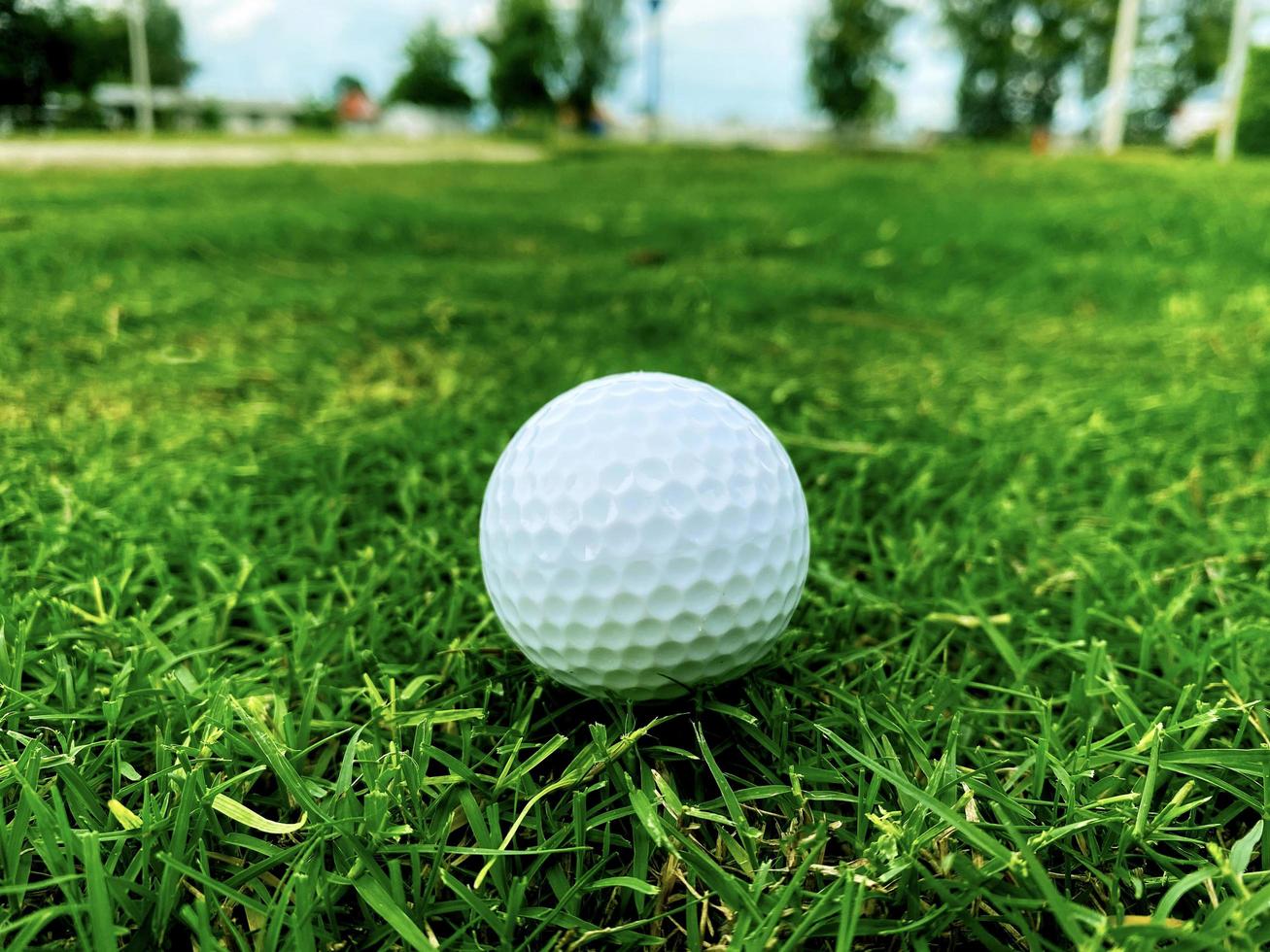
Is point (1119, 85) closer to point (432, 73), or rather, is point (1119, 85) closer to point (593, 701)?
point (593, 701)

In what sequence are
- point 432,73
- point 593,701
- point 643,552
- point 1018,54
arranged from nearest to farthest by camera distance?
1. point 643,552
2. point 593,701
3. point 1018,54
4. point 432,73

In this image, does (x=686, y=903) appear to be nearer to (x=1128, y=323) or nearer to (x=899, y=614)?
(x=899, y=614)

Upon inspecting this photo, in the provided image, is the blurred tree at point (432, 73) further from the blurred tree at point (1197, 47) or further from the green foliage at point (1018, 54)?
the blurred tree at point (1197, 47)

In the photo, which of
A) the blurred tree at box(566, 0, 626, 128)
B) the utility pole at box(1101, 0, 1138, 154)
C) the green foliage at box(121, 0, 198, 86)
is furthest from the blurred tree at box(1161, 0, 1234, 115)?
the green foliage at box(121, 0, 198, 86)

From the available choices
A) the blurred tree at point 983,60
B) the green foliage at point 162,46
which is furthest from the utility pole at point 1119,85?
the green foliage at point 162,46

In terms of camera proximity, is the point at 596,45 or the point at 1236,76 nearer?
the point at 1236,76

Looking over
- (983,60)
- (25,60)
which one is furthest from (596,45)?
(25,60)
